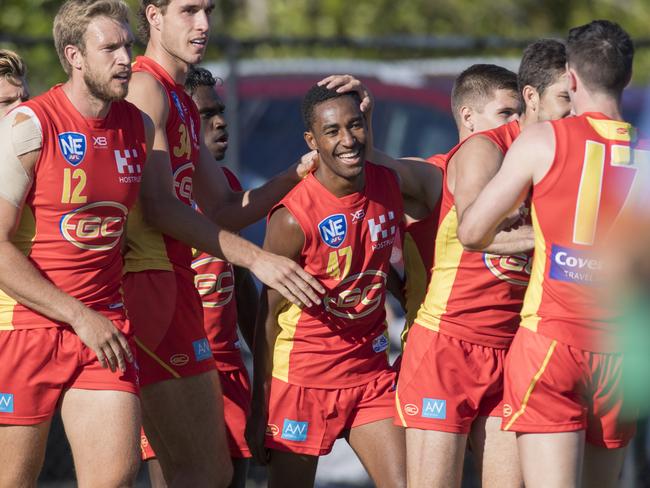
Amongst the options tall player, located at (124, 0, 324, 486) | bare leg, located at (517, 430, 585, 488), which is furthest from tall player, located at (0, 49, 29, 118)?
bare leg, located at (517, 430, 585, 488)

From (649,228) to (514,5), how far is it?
1198 cm

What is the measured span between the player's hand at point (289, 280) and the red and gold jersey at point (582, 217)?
97cm

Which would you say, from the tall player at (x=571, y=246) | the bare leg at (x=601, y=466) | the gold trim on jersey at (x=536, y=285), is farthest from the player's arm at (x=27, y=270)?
the bare leg at (x=601, y=466)

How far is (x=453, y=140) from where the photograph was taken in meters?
11.4

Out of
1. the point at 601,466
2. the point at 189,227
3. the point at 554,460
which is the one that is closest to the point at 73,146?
the point at 189,227

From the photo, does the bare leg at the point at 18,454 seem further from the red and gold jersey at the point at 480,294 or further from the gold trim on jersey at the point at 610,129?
the gold trim on jersey at the point at 610,129

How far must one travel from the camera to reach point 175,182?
5.11 metres

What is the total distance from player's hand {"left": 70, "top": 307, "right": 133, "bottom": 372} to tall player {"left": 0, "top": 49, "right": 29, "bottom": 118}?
111 cm

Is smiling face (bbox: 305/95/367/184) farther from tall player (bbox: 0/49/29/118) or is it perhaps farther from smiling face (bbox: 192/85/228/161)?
tall player (bbox: 0/49/29/118)

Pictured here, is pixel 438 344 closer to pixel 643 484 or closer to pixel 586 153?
pixel 586 153

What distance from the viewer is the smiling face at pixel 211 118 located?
5.80 metres

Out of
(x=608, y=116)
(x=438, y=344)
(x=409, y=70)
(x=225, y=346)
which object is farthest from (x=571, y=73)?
(x=409, y=70)

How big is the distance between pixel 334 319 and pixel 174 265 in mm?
721

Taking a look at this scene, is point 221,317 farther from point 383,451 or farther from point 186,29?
point 186,29
